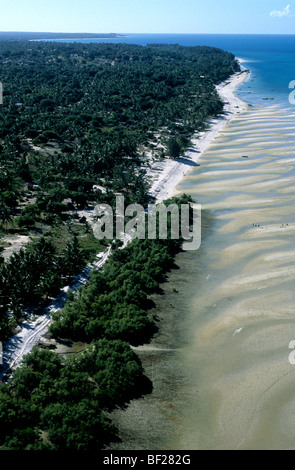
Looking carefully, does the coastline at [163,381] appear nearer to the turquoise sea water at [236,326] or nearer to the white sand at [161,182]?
the turquoise sea water at [236,326]

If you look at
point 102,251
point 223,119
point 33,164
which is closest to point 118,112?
point 223,119

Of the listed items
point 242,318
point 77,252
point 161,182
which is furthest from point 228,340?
point 161,182

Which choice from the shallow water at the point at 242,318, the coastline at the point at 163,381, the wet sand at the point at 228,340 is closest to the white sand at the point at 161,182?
the shallow water at the point at 242,318

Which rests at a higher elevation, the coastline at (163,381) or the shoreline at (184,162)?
the shoreline at (184,162)

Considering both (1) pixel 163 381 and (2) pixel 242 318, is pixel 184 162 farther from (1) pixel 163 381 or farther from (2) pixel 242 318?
(1) pixel 163 381

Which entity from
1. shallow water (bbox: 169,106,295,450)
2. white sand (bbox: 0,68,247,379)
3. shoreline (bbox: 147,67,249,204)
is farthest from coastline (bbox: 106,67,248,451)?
shoreline (bbox: 147,67,249,204)
